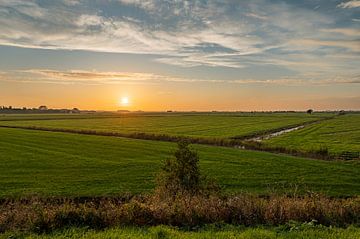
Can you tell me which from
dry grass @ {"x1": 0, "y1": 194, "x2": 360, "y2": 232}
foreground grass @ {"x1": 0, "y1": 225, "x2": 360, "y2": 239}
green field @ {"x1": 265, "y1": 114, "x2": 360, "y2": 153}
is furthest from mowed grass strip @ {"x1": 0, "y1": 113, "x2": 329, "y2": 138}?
foreground grass @ {"x1": 0, "y1": 225, "x2": 360, "y2": 239}

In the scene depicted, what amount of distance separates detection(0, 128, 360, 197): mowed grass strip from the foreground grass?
8841 millimetres

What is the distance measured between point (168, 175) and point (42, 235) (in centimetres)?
700

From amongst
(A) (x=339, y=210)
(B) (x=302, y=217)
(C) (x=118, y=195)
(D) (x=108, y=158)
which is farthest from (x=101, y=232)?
(D) (x=108, y=158)

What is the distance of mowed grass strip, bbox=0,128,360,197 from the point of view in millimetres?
23058

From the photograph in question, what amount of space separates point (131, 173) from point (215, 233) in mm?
20303

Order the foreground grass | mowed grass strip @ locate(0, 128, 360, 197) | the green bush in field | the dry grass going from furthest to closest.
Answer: mowed grass strip @ locate(0, 128, 360, 197) < the green bush in field < the dry grass < the foreground grass

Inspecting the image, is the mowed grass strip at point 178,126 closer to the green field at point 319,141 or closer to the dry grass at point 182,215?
the green field at point 319,141

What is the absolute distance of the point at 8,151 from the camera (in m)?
41.4

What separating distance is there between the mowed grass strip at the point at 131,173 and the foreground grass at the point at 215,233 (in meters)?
8.84

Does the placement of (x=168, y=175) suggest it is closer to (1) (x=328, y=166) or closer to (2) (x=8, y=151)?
(1) (x=328, y=166)

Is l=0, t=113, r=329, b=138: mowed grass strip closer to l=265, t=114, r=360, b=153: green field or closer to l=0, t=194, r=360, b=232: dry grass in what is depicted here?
l=265, t=114, r=360, b=153: green field

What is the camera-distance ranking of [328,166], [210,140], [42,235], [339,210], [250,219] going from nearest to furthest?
[42,235] < [250,219] < [339,210] < [328,166] < [210,140]

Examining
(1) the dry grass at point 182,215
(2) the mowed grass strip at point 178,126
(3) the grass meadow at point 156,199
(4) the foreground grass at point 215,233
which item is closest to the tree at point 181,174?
(3) the grass meadow at point 156,199

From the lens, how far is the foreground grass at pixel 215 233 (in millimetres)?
8633
